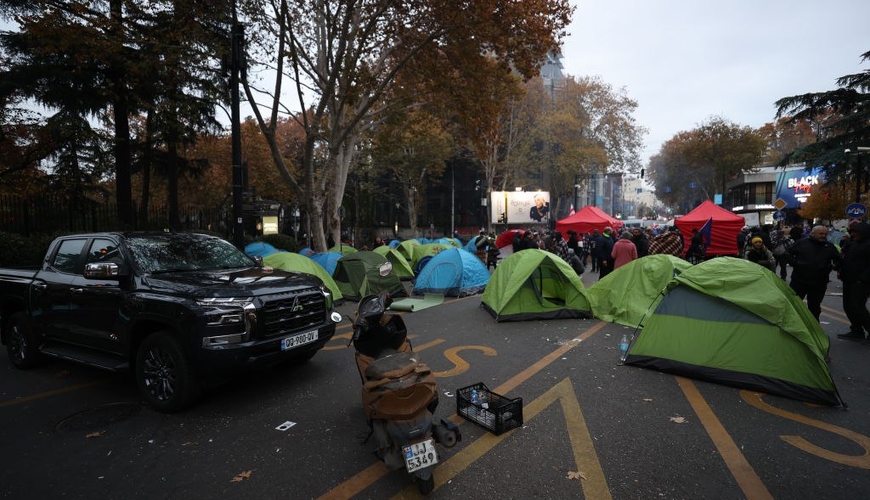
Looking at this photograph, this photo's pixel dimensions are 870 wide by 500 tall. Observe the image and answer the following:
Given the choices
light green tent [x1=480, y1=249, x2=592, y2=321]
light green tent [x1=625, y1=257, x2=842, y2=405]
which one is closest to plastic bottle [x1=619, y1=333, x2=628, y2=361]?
Answer: light green tent [x1=625, y1=257, x2=842, y2=405]

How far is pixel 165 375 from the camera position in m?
4.27

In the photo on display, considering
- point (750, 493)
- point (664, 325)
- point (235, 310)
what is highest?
point (235, 310)

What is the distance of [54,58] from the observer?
12875 millimetres

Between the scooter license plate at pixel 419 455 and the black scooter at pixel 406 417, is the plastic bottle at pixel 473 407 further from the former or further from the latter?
the scooter license plate at pixel 419 455

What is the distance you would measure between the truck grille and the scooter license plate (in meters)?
2.16

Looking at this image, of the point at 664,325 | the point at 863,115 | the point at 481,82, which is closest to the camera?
the point at 664,325

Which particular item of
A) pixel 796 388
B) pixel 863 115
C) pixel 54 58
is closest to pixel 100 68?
pixel 54 58

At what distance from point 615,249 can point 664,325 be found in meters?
5.70

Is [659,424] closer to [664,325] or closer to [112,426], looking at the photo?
[664,325]

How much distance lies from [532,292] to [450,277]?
10.6 ft

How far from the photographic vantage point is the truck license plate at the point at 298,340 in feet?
14.6

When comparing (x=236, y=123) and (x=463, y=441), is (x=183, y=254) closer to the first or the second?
(x=463, y=441)

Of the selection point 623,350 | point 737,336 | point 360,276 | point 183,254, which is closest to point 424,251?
point 360,276

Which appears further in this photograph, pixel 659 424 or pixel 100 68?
pixel 100 68
